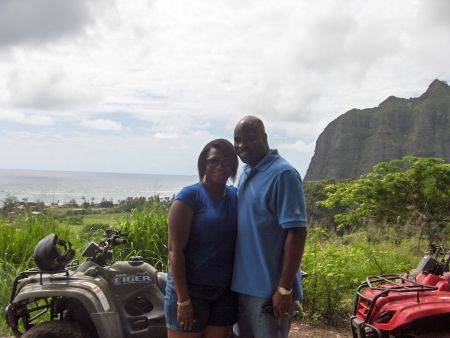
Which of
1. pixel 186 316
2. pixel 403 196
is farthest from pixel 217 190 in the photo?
pixel 403 196

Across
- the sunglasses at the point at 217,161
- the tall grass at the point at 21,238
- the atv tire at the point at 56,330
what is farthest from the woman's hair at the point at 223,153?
the tall grass at the point at 21,238

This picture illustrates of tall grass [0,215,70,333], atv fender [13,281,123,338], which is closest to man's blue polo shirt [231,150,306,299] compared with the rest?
atv fender [13,281,123,338]

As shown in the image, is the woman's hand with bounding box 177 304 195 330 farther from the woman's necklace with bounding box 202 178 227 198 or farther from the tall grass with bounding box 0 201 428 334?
the tall grass with bounding box 0 201 428 334

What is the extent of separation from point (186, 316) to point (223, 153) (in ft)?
3.18

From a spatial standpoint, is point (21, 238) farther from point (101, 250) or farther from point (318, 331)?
point (318, 331)

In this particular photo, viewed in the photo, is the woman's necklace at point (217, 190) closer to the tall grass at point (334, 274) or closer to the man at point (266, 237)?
the man at point (266, 237)

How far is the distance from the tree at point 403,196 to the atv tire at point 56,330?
346 inches

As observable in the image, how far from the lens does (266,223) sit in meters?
2.77

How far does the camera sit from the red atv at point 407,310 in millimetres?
3354

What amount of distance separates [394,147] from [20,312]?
69.9 m

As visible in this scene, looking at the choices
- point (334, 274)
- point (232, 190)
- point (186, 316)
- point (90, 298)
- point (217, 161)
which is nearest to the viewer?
point (186, 316)

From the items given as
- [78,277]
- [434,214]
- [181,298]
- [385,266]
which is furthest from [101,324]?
[434,214]

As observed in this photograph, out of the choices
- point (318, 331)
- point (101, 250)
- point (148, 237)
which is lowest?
point (318, 331)

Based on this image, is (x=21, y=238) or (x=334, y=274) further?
(x=21, y=238)
